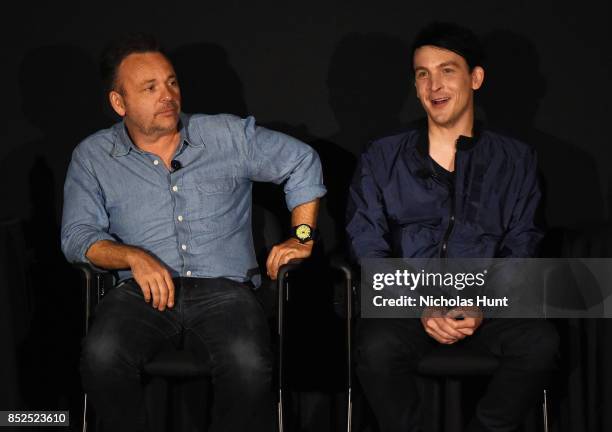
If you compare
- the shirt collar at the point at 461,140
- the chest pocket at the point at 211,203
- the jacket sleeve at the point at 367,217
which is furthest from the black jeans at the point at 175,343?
the shirt collar at the point at 461,140

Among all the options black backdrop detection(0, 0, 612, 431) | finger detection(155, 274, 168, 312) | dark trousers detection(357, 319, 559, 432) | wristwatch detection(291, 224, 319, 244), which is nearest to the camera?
dark trousers detection(357, 319, 559, 432)

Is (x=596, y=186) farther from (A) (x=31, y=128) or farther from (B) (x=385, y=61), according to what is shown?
(A) (x=31, y=128)

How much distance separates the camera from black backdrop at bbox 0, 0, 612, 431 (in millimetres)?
4273

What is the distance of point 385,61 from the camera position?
4324 mm

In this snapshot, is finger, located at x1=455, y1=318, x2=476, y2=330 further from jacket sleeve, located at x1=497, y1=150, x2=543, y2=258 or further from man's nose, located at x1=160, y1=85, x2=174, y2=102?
man's nose, located at x1=160, y1=85, x2=174, y2=102

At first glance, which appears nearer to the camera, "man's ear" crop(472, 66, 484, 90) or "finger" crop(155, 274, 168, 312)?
"finger" crop(155, 274, 168, 312)

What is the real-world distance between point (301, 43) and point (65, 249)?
144 centimetres

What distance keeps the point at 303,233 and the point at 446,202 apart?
0.55 m

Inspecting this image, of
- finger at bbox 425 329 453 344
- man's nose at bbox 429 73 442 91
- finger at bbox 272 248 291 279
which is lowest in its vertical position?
finger at bbox 425 329 453 344

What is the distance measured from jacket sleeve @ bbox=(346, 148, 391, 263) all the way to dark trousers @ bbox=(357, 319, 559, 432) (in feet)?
1.26

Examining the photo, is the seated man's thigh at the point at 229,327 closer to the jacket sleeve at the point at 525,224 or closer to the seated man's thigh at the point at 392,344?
the seated man's thigh at the point at 392,344

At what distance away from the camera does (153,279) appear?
11.0ft

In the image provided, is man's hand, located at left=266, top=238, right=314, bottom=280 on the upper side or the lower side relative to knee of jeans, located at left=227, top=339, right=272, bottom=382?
upper

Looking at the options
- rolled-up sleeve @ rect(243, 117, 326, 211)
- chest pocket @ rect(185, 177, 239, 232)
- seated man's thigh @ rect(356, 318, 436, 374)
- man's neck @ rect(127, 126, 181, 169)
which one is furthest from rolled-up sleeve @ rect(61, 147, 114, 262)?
seated man's thigh @ rect(356, 318, 436, 374)
